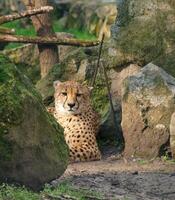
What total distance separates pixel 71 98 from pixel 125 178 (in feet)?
6.68

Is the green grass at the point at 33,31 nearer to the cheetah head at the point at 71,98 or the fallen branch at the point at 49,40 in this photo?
the fallen branch at the point at 49,40

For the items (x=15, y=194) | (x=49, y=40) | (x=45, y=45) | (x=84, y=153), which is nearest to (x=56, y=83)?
(x=84, y=153)

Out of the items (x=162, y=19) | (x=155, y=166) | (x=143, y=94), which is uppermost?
(x=162, y=19)

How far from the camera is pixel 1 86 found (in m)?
6.86

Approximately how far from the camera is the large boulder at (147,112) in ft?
32.9

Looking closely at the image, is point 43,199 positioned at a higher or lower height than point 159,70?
lower

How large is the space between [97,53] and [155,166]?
2881 mm

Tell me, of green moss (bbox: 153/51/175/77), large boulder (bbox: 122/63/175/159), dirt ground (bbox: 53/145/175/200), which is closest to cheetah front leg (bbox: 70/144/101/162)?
dirt ground (bbox: 53/145/175/200)

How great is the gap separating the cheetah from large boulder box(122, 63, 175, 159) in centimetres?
52

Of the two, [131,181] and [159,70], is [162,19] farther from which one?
[131,181]

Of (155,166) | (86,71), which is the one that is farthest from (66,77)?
(155,166)

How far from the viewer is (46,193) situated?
6.81m

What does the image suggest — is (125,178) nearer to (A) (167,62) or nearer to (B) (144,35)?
(A) (167,62)

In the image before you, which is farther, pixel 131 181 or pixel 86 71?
pixel 86 71
